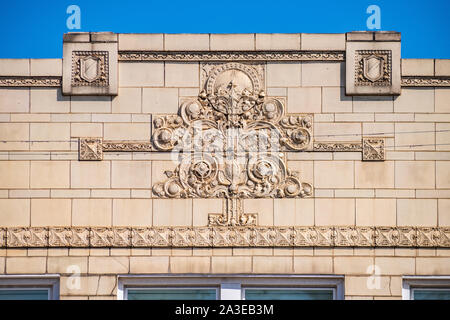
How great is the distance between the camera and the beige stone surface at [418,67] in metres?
14.6

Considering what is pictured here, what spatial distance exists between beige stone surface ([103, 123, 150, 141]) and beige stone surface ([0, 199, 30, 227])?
1628mm

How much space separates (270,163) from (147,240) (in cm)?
223

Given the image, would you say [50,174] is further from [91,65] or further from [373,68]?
[373,68]

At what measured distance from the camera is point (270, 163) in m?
14.5

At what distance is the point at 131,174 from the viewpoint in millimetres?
14492

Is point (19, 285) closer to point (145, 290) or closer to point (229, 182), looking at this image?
point (145, 290)

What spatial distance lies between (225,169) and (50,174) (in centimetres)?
271

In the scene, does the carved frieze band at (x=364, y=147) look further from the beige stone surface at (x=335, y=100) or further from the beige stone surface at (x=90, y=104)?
the beige stone surface at (x=90, y=104)

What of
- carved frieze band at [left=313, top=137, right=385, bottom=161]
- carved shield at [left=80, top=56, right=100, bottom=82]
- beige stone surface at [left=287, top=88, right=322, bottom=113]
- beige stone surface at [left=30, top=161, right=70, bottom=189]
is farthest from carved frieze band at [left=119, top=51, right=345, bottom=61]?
beige stone surface at [left=30, top=161, right=70, bottom=189]

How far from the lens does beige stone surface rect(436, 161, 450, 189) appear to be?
14.4m

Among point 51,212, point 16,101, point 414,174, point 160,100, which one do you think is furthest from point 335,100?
point 16,101

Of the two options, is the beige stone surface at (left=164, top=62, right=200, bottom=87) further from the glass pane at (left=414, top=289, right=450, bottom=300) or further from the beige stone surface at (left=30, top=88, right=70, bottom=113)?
the glass pane at (left=414, top=289, right=450, bottom=300)

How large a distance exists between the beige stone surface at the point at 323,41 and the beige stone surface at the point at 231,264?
3.47m

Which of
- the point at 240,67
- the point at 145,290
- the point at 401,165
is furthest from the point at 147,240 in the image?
the point at 401,165
